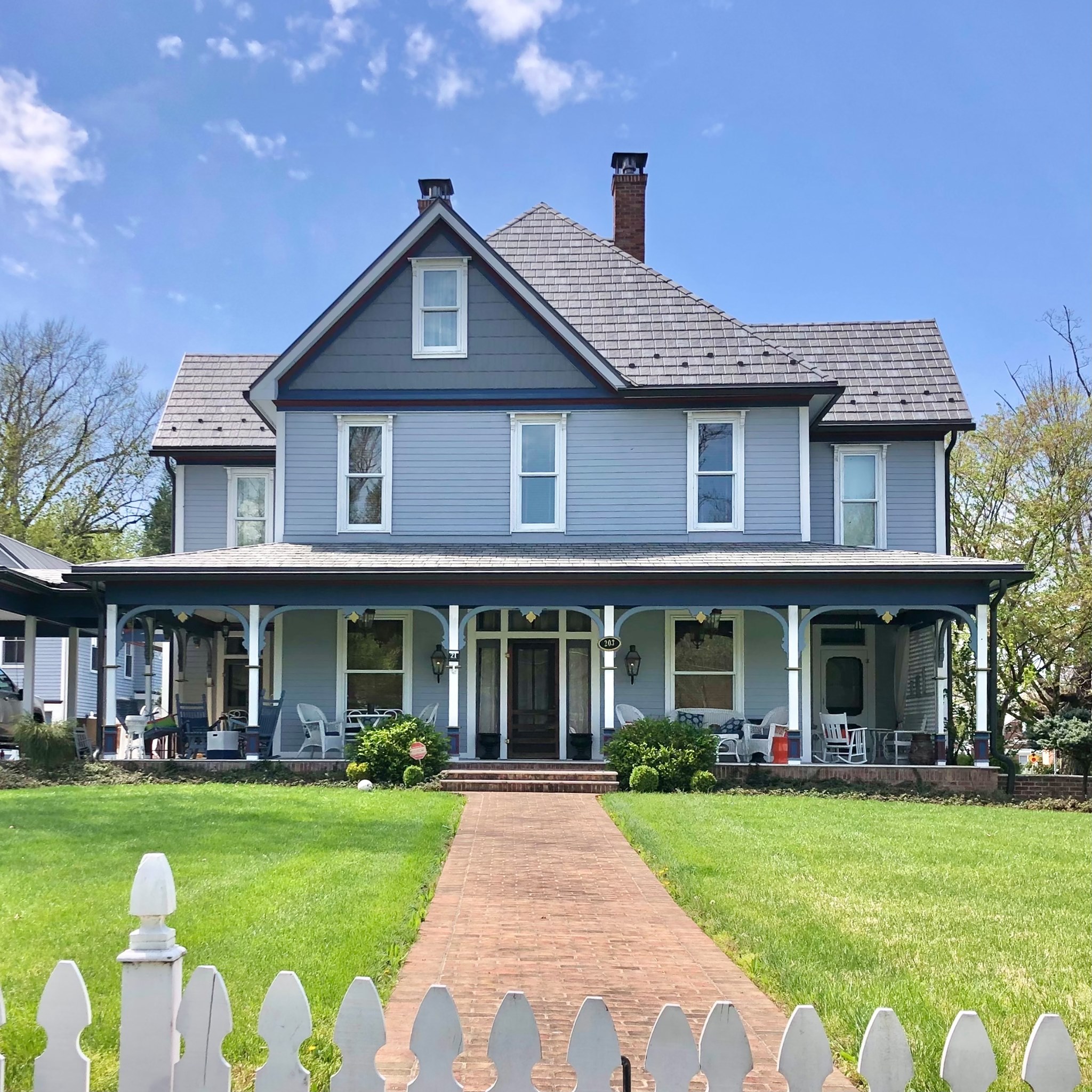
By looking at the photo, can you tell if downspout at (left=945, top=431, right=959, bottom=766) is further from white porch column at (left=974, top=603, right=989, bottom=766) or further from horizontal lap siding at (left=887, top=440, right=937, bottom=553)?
white porch column at (left=974, top=603, right=989, bottom=766)

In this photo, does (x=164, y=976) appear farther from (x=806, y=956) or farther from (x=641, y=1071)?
(x=806, y=956)

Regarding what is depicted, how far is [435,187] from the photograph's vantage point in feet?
84.3

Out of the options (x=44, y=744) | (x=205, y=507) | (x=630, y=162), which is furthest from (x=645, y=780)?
(x=630, y=162)

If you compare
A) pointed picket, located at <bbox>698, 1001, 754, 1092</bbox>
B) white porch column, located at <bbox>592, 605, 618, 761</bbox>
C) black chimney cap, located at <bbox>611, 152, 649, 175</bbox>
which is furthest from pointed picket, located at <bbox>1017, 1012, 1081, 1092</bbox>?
black chimney cap, located at <bbox>611, 152, 649, 175</bbox>

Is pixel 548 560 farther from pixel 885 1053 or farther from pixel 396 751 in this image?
pixel 885 1053

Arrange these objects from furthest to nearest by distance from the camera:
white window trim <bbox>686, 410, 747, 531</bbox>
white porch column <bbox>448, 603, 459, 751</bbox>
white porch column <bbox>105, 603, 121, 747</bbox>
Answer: white window trim <bbox>686, 410, 747, 531</bbox> → white porch column <bbox>105, 603, 121, 747</bbox> → white porch column <bbox>448, 603, 459, 751</bbox>

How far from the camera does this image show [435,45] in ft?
70.3

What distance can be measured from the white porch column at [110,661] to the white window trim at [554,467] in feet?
22.4

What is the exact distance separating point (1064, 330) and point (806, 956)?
33.3m

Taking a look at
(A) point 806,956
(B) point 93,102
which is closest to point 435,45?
(B) point 93,102

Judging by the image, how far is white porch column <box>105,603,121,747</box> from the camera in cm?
1964

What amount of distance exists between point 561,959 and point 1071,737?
575 inches

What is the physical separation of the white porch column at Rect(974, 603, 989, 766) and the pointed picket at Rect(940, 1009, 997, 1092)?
53.0ft

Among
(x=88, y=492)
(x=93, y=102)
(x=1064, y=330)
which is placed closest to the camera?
(x=93, y=102)
